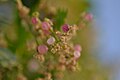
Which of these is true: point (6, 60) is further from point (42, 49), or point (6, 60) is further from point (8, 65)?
point (42, 49)

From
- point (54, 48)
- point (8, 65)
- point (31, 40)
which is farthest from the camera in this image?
point (31, 40)

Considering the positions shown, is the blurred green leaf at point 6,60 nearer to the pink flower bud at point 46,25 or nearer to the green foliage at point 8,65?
the green foliage at point 8,65

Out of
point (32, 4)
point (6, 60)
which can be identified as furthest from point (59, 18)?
point (6, 60)

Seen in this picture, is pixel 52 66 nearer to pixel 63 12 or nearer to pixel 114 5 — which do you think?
pixel 63 12

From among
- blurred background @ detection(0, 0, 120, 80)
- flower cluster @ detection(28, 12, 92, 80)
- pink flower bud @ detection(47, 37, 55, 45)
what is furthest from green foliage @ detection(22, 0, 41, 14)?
pink flower bud @ detection(47, 37, 55, 45)

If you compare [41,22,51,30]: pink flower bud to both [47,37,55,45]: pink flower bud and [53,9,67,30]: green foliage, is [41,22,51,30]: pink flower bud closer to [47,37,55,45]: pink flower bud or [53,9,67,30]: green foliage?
[47,37,55,45]: pink flower bud

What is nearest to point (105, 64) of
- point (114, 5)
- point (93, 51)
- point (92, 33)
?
point (93, 51)

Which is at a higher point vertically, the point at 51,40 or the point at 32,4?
the point at 32,4
